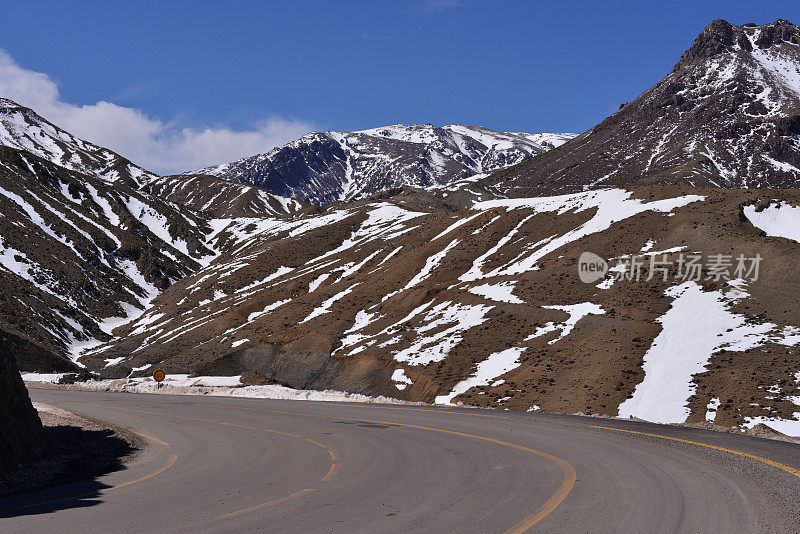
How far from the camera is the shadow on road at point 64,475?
36.5ft

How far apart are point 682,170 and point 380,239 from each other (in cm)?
14412

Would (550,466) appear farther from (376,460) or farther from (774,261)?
(774,261)

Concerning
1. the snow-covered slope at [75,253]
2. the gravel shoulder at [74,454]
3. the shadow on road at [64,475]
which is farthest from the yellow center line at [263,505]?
the snow-covered slope at [75,253]

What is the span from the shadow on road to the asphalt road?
11 centimetres

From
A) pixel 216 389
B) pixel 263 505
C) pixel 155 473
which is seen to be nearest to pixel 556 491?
pixel 263 505

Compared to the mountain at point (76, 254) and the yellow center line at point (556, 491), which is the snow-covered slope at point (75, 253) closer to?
the mountain at point (76, 254)

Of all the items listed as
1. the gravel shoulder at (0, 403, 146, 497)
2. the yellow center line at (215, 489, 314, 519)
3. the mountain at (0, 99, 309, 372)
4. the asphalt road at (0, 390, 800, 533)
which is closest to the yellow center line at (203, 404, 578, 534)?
the asphalt road at (0, 390, 800, 533)

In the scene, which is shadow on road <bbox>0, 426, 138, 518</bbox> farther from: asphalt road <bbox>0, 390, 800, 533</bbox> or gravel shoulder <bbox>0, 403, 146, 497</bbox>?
asphalt road <bbox>0, 390, 800, 533</bbox>

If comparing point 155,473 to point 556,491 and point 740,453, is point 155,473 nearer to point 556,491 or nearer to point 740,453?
point 556,491

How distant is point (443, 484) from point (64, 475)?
9.76 meters

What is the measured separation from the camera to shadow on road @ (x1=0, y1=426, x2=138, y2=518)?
11117 mm

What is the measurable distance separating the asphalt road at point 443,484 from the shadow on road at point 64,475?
11 cm

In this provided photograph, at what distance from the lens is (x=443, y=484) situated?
1157 cm

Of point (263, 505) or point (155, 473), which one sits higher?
point (263, 505)
